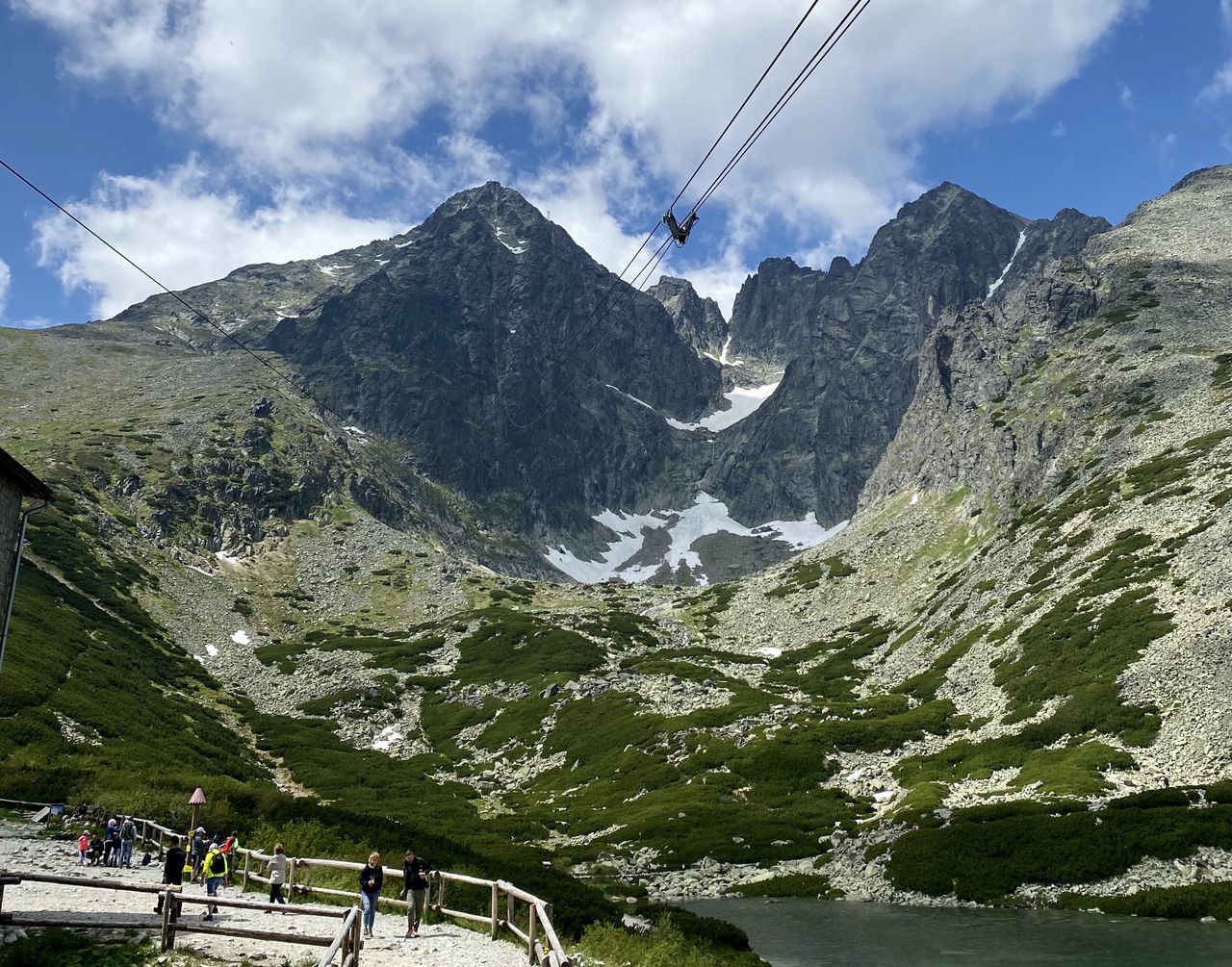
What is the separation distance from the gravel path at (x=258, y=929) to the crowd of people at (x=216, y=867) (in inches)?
23.8

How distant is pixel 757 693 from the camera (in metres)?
102

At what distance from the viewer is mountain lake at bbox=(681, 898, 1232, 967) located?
34.6m

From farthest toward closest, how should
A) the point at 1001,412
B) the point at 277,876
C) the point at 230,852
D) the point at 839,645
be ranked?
the point at 1001,412 < the point at 839,645 < the point at 230,852 < the point at 277,876

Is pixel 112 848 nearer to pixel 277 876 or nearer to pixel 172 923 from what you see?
pixel 277 876

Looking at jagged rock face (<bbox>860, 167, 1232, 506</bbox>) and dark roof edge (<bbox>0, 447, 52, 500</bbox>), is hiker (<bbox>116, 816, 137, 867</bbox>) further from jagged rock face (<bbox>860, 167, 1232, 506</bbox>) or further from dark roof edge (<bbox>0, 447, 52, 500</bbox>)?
jagged rock face (<bbox>860, 167, 1232, 506</bbox>)

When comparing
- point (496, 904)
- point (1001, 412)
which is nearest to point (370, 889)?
point (496, 904)

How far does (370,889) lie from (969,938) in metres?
31.3

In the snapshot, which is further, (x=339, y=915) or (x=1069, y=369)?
(x=1069, y=369)

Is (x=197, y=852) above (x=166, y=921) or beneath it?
above

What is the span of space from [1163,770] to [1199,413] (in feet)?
255

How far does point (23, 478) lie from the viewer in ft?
103

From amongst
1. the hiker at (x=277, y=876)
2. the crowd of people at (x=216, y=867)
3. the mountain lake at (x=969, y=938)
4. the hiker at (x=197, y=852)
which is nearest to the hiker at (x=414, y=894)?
the crowd of people at (x=216, y=867)

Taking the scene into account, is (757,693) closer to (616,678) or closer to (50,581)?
(616,678)

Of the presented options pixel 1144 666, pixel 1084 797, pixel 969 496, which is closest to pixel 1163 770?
pixel 1084 797
